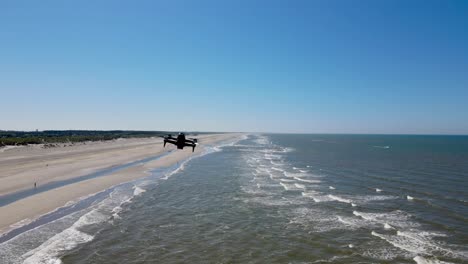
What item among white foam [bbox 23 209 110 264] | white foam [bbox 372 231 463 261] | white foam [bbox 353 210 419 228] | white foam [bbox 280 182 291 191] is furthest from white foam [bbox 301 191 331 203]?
white foam [bbox 23 209 110 264]

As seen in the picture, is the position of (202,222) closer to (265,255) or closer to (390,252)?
(265,255)

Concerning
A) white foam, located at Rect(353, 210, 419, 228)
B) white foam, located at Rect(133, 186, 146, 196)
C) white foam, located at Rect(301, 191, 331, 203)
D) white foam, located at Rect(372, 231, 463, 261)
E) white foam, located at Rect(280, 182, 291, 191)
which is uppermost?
white foam, located at Rect(280, 182, 291, 191)

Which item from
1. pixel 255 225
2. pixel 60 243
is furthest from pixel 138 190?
pixel 255 225

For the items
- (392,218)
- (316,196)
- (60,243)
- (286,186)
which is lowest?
(60,243)

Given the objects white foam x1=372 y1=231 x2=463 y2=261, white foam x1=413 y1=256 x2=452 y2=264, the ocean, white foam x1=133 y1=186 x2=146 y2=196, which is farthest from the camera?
white foam x1=133 y1=186 x2=146 y2=196

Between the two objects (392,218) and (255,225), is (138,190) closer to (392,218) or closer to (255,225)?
(255,225)

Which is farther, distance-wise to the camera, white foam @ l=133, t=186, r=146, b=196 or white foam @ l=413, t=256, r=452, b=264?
white foam @ l=133, t=186, r=146, b=196

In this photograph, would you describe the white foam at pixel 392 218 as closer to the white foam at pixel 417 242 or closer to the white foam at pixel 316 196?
the white foam at pixel 417 242

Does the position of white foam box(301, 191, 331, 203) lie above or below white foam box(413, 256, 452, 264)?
above

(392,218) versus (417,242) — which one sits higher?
(392,218)

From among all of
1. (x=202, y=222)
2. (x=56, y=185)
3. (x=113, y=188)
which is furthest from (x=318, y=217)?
(x=56, y=185)

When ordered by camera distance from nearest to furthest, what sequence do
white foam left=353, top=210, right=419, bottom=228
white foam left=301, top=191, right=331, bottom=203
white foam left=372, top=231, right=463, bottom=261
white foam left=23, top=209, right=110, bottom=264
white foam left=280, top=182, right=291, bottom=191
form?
white foam left=23, top=209, right=110, bottom=264, white foam left=372, top=231, right=463, bottom=261, white foam left=353, top=210, right=419, bottom=228, white foam left=301, top=191, right=331, bottom=203, white foam left=280, top=182, right=291, bottom=191

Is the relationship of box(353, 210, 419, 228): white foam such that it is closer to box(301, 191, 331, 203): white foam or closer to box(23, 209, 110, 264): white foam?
box(301, 191, 331, 203): white foam
